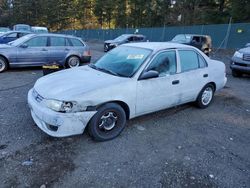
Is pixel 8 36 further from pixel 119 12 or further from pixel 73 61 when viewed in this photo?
pixel 119 12

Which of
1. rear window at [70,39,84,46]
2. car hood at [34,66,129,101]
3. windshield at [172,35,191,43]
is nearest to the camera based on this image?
car hood at [34,66,129,101]

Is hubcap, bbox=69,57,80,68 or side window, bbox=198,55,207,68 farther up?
side window, bbox=198,55,207,68

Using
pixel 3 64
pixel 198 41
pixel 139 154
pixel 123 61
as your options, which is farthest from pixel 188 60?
pixel 198 41

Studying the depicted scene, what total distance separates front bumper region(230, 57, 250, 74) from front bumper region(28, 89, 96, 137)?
7.54 m

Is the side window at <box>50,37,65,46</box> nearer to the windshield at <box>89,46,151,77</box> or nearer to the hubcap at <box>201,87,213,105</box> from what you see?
the windshield at <box>89,46,151,77</box>

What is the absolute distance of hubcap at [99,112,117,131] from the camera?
3988 millimetres

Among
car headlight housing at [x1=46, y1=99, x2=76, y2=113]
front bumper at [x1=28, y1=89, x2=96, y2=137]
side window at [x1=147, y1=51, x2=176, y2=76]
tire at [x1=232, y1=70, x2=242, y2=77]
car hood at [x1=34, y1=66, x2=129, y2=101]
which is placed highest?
side window at [x1=147, y1=51, x2=176, y2=76]

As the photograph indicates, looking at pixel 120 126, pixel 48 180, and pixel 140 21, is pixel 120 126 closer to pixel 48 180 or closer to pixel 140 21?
pixel 48 180

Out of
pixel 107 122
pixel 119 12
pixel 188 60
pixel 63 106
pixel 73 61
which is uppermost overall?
pixel 119 12

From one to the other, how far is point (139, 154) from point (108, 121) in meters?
0.75

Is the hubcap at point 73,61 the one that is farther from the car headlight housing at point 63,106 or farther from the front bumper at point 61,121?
the car headlight housing at point 63,106

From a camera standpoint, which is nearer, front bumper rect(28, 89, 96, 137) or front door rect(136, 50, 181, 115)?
front bumper rect(28, 89, 96, 137)

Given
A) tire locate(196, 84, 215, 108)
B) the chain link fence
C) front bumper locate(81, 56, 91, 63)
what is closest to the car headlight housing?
tire locate(196, 84, 215, 108)

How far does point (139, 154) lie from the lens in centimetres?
371
